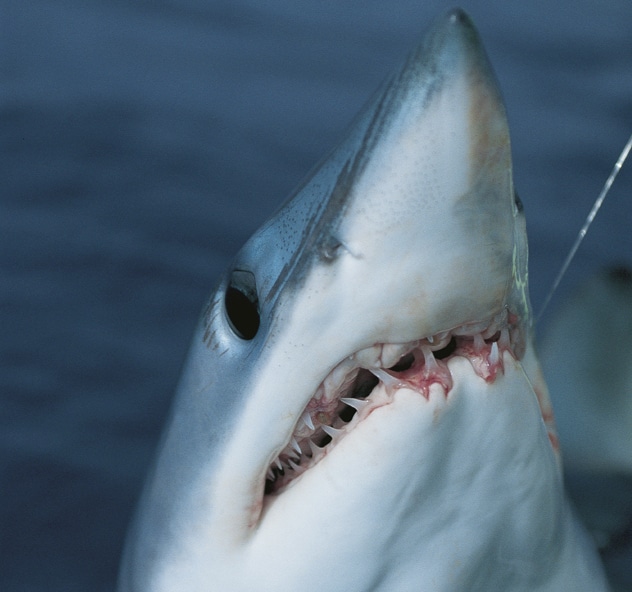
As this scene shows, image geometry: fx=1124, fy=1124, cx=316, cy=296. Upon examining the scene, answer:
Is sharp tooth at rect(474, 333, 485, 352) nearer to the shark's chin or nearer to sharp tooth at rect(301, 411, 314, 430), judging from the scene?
the shark's chin

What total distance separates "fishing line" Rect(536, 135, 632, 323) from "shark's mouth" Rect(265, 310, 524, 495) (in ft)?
5.41

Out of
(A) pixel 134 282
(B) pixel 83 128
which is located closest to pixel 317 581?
(A) pixel 134 282

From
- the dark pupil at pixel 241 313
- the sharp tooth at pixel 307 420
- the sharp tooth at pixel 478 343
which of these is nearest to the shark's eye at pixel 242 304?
the dark pupil at pixel 241 313

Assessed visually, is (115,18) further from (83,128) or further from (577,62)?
(577,62)

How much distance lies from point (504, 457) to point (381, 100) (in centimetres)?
40

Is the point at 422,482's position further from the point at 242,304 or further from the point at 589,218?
the point at 589,218

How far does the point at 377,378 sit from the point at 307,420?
82 mm

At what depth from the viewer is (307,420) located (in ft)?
3.70

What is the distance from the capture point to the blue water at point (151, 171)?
2.39 m

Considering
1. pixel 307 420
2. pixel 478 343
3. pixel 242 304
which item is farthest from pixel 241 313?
pixel 478 343

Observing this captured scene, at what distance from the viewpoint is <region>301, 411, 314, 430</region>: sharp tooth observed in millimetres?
1126

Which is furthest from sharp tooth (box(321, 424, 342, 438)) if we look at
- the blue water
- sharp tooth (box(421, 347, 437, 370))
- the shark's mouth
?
the blue water

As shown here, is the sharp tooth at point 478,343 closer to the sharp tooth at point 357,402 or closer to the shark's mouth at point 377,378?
the shark's mouth at point 377,378

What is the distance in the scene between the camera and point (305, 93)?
3615 millimetres
